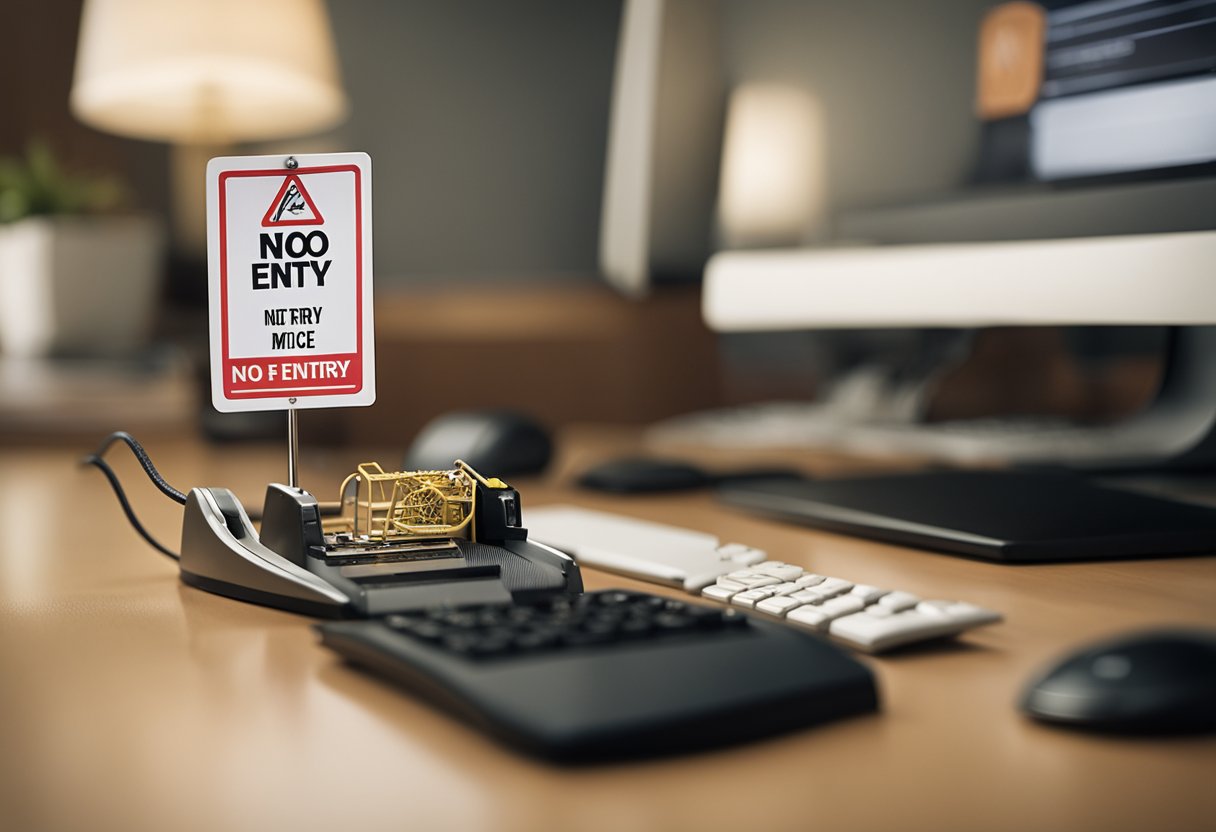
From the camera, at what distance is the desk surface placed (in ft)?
1.01

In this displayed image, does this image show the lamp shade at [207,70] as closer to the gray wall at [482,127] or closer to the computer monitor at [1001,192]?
the gray wall at [482,127]

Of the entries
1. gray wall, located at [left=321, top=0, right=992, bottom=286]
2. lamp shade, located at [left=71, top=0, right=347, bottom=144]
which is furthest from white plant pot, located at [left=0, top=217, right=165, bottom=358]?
gray wall, located at [left=321, top=0, right=992, bottom=286]

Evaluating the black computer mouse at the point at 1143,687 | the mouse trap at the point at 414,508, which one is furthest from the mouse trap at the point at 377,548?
the black computer mouse at the point at 1143,687

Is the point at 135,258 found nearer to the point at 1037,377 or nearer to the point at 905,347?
the point at 905,347

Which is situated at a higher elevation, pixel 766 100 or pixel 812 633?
pixel 766 100

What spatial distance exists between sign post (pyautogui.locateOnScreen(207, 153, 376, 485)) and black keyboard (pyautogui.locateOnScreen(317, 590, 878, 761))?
0.17 metres

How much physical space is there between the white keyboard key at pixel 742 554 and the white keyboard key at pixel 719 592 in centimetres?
6

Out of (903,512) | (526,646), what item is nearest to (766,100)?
(903,512)

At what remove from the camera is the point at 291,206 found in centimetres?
56

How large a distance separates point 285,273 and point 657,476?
1.44ft

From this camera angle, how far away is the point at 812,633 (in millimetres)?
474

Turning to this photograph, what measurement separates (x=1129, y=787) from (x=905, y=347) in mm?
1020

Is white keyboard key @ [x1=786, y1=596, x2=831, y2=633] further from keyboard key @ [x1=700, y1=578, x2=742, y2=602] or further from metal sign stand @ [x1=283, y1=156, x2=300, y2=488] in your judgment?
metal sign stand @ [x1=283, y1=156, x2=300, y2=488]

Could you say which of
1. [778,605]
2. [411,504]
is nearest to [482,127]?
[411,504]
